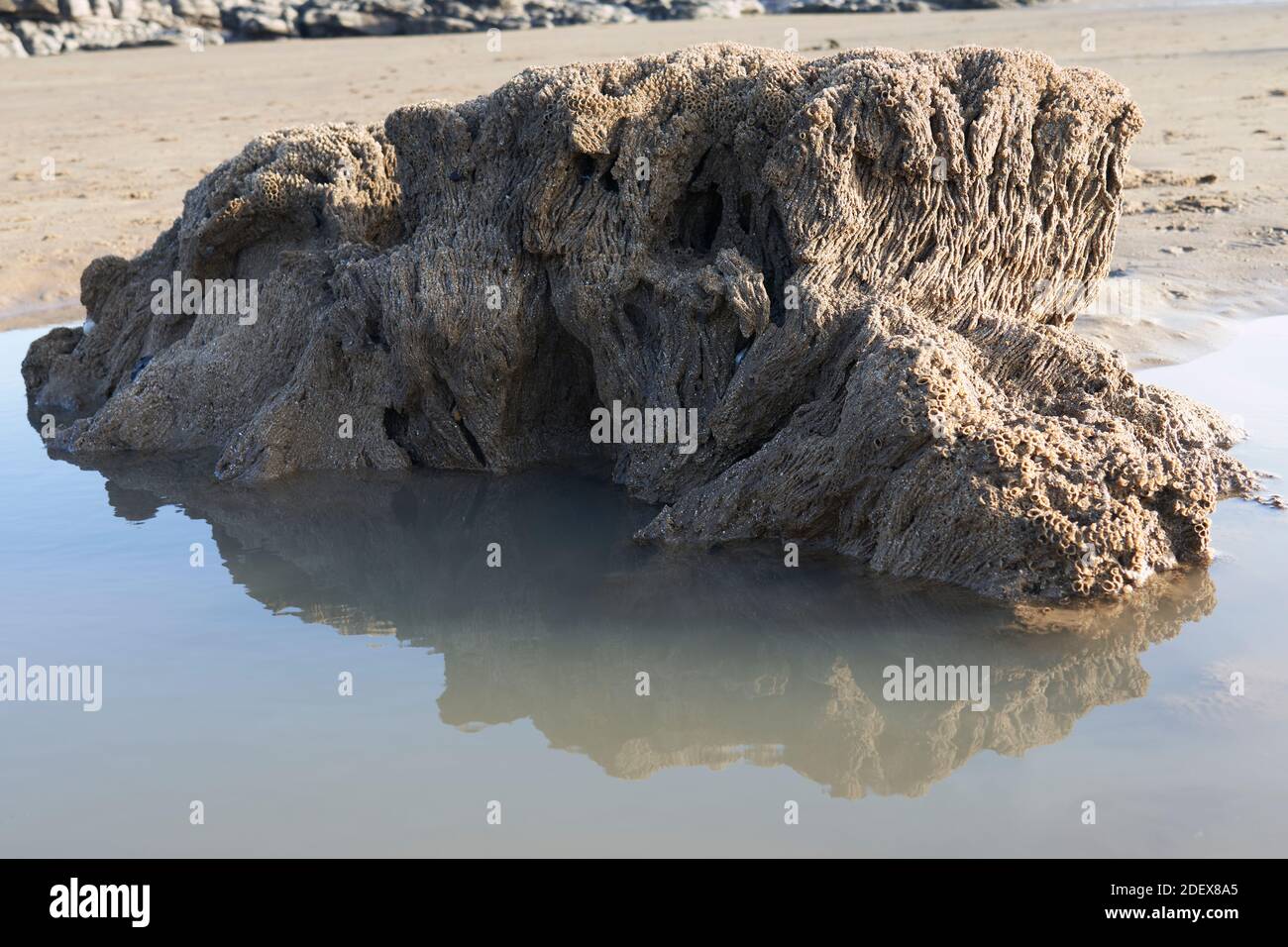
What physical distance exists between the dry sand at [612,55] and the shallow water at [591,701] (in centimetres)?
343

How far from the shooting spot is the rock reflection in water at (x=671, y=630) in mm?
3793

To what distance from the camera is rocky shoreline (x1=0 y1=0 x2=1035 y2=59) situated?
22.9 metres

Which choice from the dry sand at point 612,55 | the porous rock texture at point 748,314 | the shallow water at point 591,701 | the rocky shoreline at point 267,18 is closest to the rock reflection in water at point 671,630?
the shallow water at point 591,701

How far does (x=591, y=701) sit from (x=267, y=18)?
74.5ft

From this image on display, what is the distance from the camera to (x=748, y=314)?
16.9 ft

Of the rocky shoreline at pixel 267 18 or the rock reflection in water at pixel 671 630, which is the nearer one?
A: the rock reflection in water at pixel 671 630

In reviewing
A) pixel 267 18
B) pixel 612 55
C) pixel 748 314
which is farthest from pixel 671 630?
pixel 267 18

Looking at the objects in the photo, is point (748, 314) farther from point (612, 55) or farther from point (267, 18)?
point (267, 18)

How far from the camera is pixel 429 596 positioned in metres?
4.90

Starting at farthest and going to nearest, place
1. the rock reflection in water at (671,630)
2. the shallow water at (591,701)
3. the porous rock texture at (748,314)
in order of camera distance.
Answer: the porous rock texture at (748,314), the rock reflection in water at (671,630), the shallow water at (591,701)

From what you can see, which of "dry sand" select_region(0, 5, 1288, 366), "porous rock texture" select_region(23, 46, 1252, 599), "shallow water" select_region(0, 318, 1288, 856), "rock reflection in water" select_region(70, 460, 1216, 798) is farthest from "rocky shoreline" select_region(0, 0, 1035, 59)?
"shallow water" select_region(0, 318, 1288, 856)

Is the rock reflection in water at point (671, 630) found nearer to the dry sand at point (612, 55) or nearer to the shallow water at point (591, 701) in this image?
the shallow water at point (591, 701)

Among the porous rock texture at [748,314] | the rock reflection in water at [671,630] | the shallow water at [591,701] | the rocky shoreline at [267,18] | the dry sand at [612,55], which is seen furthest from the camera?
the rocky shoreline at [267,18]

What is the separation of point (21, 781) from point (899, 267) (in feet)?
11.4
